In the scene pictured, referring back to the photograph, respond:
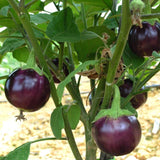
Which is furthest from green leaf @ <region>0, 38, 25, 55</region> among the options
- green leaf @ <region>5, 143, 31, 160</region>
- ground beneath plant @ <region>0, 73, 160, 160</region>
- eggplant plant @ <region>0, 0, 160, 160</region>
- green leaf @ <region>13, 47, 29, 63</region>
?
ground beneath plant @ <region>0, 73, 160, 160</region>

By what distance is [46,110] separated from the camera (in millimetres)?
2420

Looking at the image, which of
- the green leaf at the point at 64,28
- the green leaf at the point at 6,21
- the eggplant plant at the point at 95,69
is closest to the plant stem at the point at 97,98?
the eggplant plant at the point at 95,69

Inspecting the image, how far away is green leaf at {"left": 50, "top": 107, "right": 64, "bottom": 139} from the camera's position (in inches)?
21.1

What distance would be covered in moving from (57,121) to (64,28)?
7.0 inches

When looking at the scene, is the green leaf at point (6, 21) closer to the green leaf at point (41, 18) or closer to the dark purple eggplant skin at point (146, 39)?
the green leaf at point (41, 18)

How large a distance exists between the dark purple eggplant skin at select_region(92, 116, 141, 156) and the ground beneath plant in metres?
1.09

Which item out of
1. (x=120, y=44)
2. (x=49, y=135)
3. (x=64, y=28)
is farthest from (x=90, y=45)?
(x=49, y=135)

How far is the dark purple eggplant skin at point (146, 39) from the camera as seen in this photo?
50 cm

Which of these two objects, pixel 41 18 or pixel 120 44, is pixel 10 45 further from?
pixel 120 44

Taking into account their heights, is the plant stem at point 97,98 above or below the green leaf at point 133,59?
below

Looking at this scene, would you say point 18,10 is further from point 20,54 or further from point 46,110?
point 46,110

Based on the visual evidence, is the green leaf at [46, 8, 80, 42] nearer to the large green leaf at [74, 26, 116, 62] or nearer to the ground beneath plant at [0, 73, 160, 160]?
the large green leaf at [74, 26, 116, 62]

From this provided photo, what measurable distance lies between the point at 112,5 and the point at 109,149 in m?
0.31

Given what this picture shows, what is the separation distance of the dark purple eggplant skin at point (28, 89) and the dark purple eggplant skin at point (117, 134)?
0.34ft
